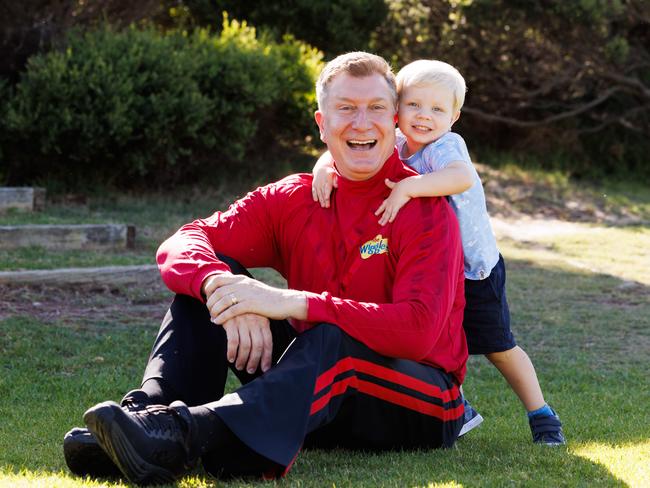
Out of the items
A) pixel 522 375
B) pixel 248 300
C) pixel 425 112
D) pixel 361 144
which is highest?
pixel 425 112

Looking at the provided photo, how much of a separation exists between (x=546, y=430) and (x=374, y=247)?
1055mm

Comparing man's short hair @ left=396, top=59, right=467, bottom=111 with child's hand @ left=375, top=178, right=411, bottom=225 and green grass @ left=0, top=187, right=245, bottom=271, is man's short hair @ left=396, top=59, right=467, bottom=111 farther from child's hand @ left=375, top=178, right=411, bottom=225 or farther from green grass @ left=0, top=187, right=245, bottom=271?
green grass @ left=0, top=187, right=245, bottom=271

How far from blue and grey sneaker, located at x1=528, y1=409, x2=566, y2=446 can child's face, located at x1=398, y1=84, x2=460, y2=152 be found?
1168 mm

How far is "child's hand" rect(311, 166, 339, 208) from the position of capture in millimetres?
3824

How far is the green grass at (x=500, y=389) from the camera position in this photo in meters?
3.39

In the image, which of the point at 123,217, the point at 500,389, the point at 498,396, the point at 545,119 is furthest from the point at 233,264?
the point at 545,119

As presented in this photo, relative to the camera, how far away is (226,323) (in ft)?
11.3

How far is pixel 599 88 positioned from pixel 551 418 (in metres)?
11.1

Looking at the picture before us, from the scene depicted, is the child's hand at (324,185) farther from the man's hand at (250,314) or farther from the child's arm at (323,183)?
the man's hand at (250,314)

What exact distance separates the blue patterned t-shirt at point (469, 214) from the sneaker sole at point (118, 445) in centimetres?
148

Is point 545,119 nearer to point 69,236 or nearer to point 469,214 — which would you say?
point 69,236

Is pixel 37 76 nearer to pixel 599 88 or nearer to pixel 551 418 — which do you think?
pixel 551 418

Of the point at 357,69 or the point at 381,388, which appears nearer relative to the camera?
the point at 381,388

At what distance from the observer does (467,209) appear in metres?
3.96
